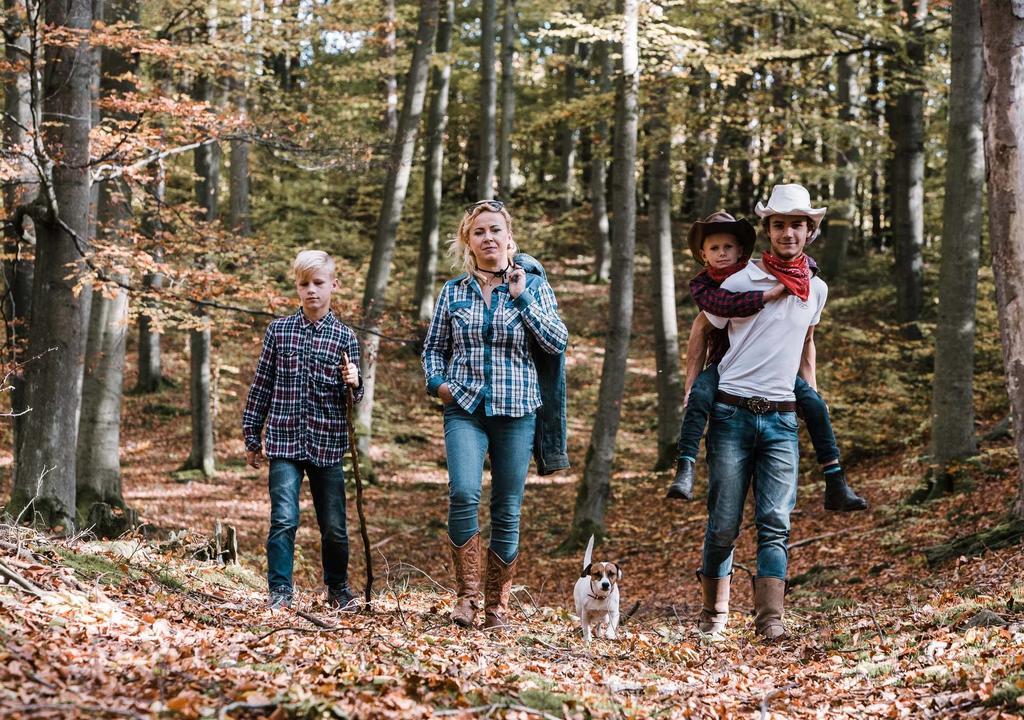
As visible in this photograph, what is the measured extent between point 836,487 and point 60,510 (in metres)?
6.44

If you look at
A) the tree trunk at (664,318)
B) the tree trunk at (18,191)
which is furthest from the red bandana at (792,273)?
the tree trunk at (664,318)

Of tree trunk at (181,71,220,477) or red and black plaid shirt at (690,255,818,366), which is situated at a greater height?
red and black plaid shirt at (690,255,818,366)

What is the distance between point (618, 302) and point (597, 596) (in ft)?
21.5

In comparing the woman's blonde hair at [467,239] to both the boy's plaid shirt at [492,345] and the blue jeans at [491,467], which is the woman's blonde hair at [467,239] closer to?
the boy's plaid shirt at [492,345]

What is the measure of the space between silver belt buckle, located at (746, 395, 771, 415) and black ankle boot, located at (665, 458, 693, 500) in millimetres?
452

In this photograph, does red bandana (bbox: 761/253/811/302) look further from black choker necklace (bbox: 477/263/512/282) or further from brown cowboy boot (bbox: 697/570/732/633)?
brown cowboy boot (bbox: 697/570/732/633)

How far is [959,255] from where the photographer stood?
32.8 ft

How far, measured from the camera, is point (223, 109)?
412 inches

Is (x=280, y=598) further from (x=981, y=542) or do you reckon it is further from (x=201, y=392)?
(x=201, y=392)

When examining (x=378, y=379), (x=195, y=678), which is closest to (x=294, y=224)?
(x=378, y=379)

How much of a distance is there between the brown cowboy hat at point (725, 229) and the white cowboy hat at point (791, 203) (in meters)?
0.20

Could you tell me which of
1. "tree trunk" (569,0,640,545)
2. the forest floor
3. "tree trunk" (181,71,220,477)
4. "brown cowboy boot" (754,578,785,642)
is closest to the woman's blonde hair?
the forest floor

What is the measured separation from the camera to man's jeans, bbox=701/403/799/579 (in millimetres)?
5359

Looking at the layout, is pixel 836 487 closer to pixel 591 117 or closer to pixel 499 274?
pixel 499 274
